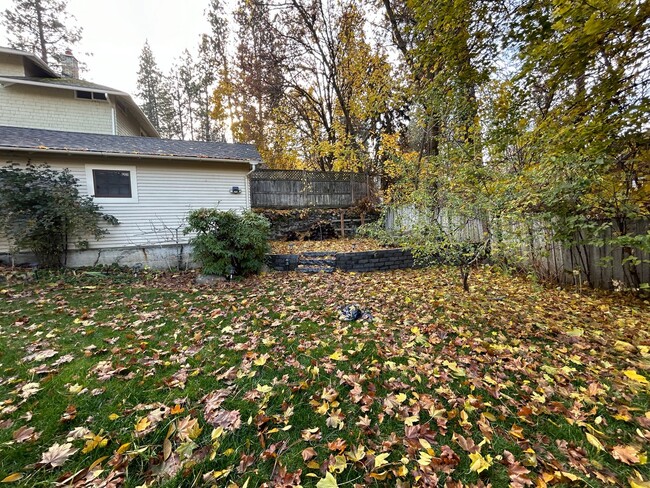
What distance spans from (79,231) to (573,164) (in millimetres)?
10889

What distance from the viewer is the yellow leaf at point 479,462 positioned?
5.16 feet

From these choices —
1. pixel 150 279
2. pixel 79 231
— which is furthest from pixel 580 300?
pixel 79 231

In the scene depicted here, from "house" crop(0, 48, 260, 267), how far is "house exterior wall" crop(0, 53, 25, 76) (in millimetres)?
29

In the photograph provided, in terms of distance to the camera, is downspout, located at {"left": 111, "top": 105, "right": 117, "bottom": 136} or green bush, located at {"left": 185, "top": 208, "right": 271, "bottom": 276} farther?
downspout, located at {"left": 111, "top": 105, "right": 117, "bottom": 136}

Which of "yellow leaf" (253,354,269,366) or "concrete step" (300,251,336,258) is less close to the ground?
"concrete step" (300,251,336,258)

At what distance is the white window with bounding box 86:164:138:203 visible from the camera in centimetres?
752

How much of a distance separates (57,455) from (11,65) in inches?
585

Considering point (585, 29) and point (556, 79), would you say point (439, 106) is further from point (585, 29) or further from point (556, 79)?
point (585, 29)

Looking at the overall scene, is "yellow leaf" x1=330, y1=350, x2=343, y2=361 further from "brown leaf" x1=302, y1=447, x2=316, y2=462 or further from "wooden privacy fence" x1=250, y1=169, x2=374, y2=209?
"wooden privacy fence" x1=250, y1=169, x2=374, y2=209

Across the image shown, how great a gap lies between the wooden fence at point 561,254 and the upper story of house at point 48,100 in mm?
12339

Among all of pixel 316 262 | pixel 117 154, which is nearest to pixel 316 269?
pixel 316 262

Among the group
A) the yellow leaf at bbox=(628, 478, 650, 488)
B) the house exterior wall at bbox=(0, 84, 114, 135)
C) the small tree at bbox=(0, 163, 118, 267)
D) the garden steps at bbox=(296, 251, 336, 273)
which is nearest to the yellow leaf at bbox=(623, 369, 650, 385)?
the yellow leaf at bbox=(628, 478, 650, 488)

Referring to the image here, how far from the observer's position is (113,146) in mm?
7891

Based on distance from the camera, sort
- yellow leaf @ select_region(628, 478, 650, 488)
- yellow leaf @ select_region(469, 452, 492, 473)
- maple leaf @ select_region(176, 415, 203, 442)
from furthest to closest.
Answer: maple leaf @ select_region(176, 415, 203, 442)
yellow leaf @ select_region(469, 452, 492, 473)
yellow leaf @ select_region(628, 478, 650, 488)
